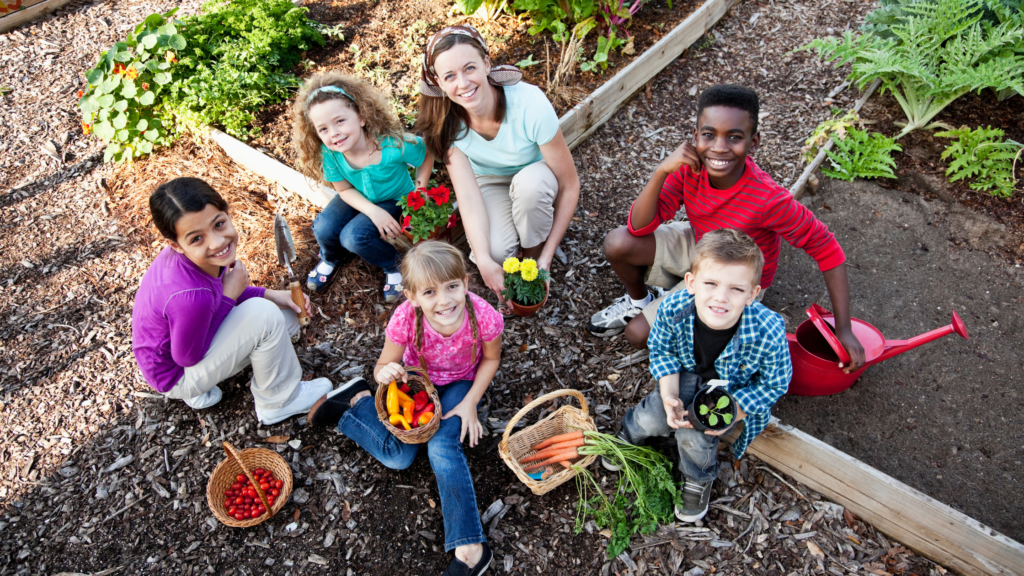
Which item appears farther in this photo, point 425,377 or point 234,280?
point 234,280

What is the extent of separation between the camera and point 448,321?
8.16ft

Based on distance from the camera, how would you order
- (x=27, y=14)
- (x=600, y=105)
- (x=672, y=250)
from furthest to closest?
(x=27, y=14)
(x=600, y=105)
(x=672, y=250)

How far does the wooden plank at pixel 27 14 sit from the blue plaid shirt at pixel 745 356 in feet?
21.8

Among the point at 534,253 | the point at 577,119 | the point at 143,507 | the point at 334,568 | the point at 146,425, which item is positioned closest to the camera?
the point at 334,568

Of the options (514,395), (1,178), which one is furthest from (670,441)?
(1,178)

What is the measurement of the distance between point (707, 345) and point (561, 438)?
801mm

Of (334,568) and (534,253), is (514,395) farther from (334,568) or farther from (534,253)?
(334,568)

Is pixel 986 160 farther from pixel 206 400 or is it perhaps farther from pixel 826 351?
pixel 206 400

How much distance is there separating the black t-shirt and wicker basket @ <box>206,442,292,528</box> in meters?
1.91

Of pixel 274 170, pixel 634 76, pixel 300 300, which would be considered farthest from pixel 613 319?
pixel 274 170

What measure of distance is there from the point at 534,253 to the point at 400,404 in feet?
4.43

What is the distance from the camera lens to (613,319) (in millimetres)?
3223

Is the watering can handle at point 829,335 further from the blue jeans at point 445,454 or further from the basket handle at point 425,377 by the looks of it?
the basket handle at point 425,377

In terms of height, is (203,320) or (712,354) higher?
(712,354)
